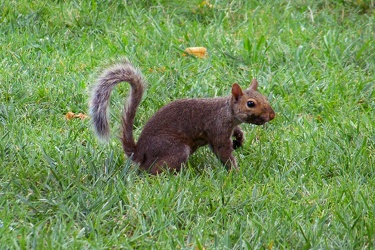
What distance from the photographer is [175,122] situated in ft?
15.8

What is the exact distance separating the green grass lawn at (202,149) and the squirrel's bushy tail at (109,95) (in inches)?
6.6

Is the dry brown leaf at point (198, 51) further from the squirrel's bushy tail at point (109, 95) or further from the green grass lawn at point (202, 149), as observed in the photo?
the squirrel's bushy tail at point (109, 95)

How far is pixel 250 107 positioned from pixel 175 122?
461 mm

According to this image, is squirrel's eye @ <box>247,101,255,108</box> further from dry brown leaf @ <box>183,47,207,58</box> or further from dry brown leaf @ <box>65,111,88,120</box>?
dry brown leaf @ <box>183,47,207,58</box>

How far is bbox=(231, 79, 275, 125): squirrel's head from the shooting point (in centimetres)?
471

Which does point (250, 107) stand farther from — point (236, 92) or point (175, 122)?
point (175, 122)

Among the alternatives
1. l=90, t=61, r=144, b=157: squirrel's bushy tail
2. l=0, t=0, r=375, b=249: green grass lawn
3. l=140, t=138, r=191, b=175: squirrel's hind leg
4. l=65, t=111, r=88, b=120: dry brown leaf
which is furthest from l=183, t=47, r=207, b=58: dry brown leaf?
l=140, t=138, r=191, b=175: squirrel's hind leg

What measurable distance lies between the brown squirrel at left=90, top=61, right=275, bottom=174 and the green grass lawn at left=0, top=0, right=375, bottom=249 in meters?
0.11

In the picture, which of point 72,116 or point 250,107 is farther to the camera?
point 72,116

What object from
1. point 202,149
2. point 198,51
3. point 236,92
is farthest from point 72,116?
point 198,51

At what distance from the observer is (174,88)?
5.94 meters

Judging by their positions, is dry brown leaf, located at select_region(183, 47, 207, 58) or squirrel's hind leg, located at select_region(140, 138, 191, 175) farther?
dry brown leaf, located at select_region(183, 47, 207, 58)

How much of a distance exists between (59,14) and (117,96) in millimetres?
1460

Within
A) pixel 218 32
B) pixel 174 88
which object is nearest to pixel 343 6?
pixel 218 32
